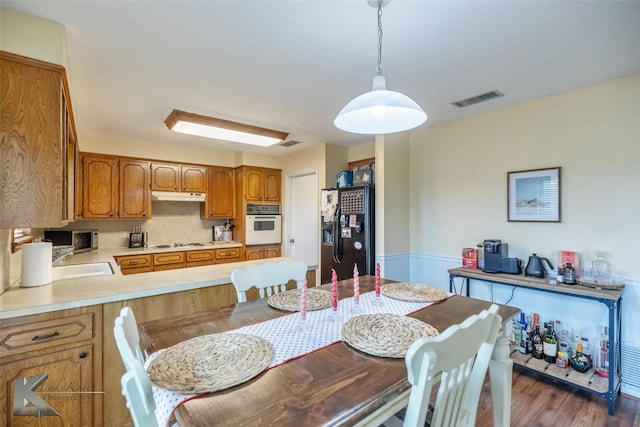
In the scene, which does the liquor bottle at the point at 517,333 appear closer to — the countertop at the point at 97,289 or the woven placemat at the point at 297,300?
the woven placemat at the point at 297,300

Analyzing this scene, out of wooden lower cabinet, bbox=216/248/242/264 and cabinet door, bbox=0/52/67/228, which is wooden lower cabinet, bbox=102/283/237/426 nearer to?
cabinet door, bbox=0/52/67/228

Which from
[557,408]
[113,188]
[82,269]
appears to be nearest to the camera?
[557,408]

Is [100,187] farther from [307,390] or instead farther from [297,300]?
[307,390]

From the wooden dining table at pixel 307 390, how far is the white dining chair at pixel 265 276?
396mm

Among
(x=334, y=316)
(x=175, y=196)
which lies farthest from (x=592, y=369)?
(x=175, y=196)

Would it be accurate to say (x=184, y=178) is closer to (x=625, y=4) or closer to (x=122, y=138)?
(x=122, y=138)

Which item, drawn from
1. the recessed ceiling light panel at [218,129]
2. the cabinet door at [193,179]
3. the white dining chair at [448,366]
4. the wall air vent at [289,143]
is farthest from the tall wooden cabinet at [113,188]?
the white dining chair at [448,366]

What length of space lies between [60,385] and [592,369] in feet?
11.8

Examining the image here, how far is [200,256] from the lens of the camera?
415 cm

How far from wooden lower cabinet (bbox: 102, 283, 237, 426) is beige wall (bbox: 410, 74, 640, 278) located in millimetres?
2664

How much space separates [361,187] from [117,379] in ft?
9.13

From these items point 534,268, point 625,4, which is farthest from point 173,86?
point 534,268

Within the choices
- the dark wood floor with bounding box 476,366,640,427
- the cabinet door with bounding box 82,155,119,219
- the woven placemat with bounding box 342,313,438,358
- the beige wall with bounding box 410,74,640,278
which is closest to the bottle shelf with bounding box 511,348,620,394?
the dark wood floor with bounding box 476,366,640,427

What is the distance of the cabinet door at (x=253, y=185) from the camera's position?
461cm
